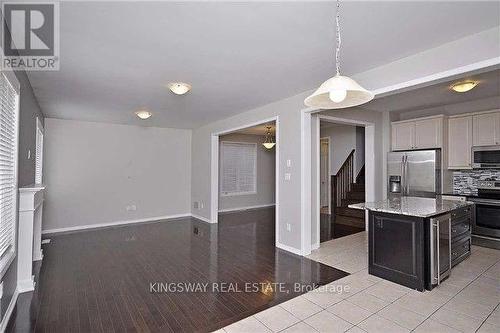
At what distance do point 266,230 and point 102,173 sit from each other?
424cm

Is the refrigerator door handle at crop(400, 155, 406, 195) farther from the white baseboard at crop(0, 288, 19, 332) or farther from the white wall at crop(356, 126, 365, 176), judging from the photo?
the white baseboard at crop(0, 288, 19, 332)

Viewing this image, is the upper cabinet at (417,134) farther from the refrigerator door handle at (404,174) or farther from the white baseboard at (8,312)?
the white baseboard at (8,312)

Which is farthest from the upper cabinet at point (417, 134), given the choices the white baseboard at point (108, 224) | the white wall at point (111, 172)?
the white baseboard at point (108, 224)

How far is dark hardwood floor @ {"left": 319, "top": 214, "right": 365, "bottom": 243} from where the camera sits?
5.18 metres

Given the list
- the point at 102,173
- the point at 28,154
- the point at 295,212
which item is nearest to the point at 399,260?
the point at 295,212

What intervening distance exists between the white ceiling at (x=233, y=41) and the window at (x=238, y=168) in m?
4.26

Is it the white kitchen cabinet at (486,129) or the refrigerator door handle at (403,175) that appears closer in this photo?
the white kitchen cabinet at (486,129)

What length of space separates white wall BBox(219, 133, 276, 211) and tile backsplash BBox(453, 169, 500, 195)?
522cm

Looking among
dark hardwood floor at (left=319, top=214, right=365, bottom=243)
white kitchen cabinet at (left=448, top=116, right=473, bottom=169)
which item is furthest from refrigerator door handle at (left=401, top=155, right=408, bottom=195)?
dark hardwood floor at (left=319, top=214, right=365, bottom=243)

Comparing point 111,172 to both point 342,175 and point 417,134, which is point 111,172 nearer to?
point 342,175

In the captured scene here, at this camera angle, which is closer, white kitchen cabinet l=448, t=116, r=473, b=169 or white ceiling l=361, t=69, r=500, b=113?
white ceiling l=361, t=69, r=500, b=113

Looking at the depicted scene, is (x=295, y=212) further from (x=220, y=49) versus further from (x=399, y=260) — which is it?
(x=220, y=49)

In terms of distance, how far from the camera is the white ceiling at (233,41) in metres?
1.94

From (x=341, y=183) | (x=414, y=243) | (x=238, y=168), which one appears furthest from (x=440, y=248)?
(x=238, y=168)
